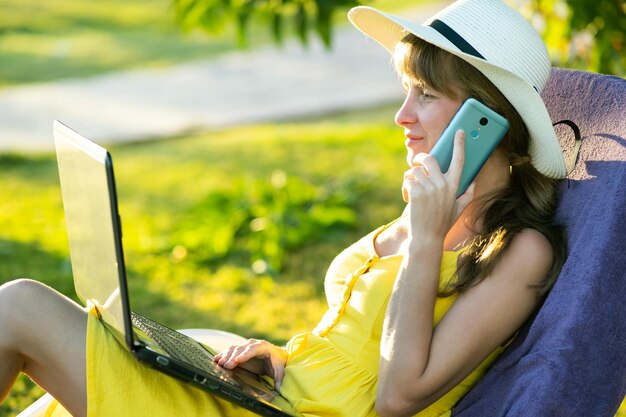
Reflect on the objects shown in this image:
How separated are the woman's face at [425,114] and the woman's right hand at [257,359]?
0.59m

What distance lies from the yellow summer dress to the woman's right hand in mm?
24

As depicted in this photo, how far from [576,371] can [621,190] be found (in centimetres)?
43

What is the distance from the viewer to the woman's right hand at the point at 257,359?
234cm

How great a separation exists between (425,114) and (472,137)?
15 centimetres

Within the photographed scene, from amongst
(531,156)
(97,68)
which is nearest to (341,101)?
(97,68)

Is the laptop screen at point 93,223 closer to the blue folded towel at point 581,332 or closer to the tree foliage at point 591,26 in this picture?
the blue folded towel at point 581,332

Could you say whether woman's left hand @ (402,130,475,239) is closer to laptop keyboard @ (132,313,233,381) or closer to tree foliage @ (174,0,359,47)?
laptop keyboard @ (132,313,233,381)

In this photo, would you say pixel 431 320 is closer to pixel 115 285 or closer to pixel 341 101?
pixel 115 285

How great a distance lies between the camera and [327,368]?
7.63ft

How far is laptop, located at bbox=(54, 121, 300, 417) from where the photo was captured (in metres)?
1.92

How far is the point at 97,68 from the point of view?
34.8 feet

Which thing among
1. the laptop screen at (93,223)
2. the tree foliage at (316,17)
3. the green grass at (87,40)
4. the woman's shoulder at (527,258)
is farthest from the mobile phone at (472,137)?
the green grass at (87,40)

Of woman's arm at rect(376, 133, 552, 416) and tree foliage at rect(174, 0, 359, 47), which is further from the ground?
tree foliage at rect(174, 0, 359, 47)

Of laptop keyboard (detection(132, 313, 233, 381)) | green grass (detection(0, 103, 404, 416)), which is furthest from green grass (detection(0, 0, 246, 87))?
laptop keyboard (detection(132, 313, 233, 381))
